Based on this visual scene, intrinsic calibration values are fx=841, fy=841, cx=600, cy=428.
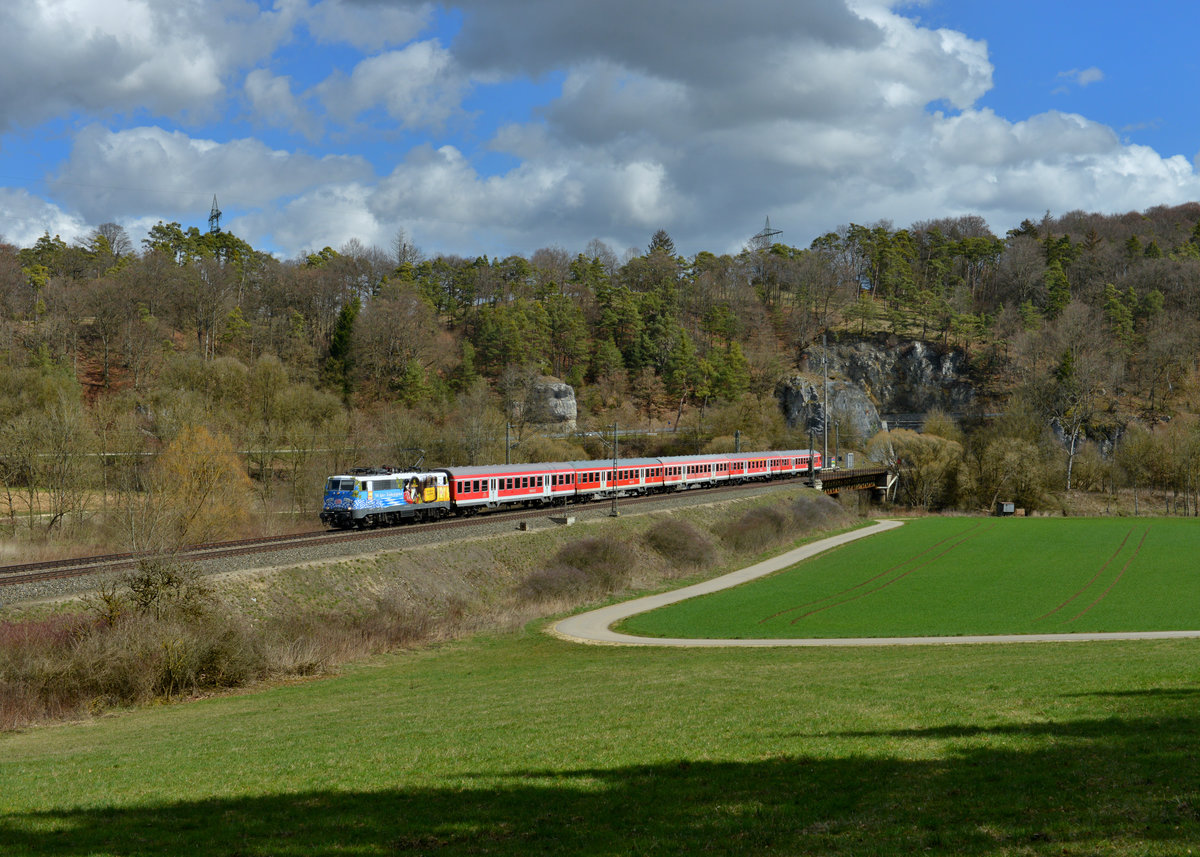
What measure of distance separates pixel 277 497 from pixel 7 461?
63.2 ft

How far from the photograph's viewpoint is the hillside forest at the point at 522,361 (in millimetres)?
58562

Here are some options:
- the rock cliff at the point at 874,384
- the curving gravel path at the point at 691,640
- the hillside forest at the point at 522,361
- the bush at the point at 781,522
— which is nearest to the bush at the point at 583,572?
the curving gravel path at the point at 691,640

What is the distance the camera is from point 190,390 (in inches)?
2936

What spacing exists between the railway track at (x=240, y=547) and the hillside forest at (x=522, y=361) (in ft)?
11.2

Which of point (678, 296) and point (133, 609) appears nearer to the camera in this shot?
point (133, 609)

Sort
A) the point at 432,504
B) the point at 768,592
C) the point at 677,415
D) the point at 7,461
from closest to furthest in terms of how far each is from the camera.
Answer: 1. the point at 768,592
2. the point at 432,504
3. the point at 7,461
4. the point at 677,415

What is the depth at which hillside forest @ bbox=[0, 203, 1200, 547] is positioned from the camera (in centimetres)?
5856

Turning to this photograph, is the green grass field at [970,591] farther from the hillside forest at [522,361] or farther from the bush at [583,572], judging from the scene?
the hillside forest at [522,361]

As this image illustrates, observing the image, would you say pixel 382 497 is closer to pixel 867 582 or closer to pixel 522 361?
pixel 867 582

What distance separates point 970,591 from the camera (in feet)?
137

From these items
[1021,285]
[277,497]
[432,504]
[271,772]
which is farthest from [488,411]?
[1021,285]

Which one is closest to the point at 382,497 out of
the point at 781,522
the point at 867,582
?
the point at 867,582

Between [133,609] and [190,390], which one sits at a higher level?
[190,390]

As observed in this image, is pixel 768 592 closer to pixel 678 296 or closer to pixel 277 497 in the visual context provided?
pixel 277 497
